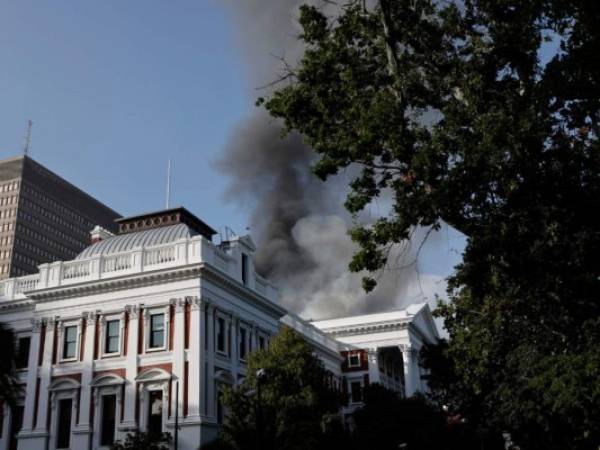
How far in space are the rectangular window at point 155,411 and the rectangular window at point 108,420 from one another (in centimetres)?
219

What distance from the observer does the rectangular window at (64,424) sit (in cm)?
3862

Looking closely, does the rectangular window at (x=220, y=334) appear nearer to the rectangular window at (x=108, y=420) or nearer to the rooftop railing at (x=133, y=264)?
the rooftop railing at (x=133, y=264)

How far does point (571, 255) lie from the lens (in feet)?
58.9

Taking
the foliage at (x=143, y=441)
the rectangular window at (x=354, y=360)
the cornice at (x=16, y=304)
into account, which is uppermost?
the rectangular window at (x=354, y=360)

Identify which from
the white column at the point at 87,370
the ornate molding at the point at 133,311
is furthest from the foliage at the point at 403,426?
the white column at the point at 87,370

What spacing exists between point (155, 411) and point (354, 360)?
36.9 metres

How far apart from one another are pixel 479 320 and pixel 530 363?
85.6 inches

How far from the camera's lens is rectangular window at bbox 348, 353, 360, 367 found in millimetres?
71312

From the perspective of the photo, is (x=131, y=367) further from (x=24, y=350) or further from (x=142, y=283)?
(x=24, y=350)

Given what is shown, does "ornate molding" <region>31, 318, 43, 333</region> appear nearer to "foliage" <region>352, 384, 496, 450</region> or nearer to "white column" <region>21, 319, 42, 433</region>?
"white column" <region>21, 319, 42, 433</region>

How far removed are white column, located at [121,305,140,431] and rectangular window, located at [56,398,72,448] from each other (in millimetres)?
4019

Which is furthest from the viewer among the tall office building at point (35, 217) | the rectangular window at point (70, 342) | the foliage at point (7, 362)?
the tall office building at point (35, 217)

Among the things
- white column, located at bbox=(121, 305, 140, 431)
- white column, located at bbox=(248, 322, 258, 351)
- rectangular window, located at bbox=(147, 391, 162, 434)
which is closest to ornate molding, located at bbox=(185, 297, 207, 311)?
white column, located at bbox=(121, 305, 140, 431)

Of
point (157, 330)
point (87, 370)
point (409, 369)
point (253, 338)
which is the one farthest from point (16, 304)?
point (409, 369)
